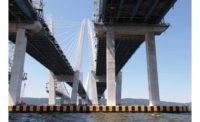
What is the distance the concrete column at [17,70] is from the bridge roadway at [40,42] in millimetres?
2488

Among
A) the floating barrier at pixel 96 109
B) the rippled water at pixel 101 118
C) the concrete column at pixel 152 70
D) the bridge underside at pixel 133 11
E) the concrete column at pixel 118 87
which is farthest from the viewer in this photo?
the concrete column at pixel 118 87

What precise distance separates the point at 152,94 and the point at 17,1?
2442 cm

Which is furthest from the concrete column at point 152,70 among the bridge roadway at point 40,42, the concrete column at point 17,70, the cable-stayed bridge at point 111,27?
the concrete column at point 17,70

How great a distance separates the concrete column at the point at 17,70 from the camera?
140 ft

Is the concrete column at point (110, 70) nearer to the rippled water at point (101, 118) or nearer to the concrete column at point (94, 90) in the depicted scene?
the rippled water at point (101, 118)

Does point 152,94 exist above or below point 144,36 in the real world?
below

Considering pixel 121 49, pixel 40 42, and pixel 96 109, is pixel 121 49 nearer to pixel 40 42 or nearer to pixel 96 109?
pixel 40 42

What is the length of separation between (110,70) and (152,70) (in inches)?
268

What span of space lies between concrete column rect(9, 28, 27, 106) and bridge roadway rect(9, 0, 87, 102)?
8.16 feet

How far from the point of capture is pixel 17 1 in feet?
130

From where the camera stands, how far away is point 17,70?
45.0m

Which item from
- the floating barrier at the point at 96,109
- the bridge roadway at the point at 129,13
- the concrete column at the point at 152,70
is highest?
the bridge roadway at the point at 129,13

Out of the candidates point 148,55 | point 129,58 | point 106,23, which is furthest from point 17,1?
point 129,58
